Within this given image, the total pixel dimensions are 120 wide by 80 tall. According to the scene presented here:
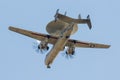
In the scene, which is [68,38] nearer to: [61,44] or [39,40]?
[61,44]

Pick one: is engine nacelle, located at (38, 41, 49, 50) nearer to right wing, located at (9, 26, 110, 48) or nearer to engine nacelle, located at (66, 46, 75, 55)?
right wing, located at (9, 26, 110, 48)

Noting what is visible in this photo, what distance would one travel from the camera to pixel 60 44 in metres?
109

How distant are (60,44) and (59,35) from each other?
1702 mm

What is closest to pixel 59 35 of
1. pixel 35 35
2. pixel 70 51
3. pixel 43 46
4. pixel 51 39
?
pixel 51 39

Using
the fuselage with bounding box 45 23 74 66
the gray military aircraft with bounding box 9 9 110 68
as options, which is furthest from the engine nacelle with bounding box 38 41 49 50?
the fuselage with bounding box 45 23 74 66

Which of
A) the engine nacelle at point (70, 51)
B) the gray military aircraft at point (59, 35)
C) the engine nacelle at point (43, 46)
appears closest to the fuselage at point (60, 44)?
the gray military aircraft at point (59, 35)

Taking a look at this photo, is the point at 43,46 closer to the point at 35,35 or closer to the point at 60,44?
the point at 35,35

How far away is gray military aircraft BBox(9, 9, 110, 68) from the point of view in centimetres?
10553

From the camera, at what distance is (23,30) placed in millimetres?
114688

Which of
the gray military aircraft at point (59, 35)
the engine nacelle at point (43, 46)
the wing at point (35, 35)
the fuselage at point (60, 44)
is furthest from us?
the wing at point (35, 35)

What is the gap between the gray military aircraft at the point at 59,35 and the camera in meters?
106

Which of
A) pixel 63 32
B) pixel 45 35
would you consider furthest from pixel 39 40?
pixel 63 32

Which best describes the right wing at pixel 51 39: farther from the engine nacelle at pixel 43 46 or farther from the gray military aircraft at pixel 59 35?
the engine nacelle at pixel 43 46

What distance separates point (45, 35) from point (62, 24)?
588cm
